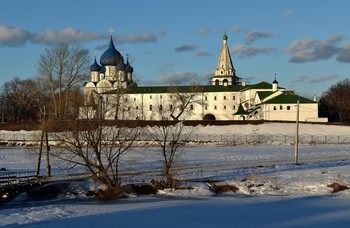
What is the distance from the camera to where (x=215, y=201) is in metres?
24.0

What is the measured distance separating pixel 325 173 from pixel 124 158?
17498 millimetres

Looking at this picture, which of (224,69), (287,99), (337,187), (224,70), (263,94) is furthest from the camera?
(224,69)

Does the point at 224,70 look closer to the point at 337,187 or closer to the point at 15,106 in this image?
→ the point at 15,106

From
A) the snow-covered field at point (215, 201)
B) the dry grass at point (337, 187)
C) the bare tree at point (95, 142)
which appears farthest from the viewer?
the dry grass at point (337, 187)

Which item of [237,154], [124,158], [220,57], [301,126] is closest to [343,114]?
[301,126]

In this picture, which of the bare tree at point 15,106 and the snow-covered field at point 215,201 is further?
the bare tree at point 15,106

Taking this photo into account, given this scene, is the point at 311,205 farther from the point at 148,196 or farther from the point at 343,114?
the point at 343,114

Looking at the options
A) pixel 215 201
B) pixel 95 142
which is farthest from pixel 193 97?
pixel 215 201

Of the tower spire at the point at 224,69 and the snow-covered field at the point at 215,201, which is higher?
the tower spire at the point at 224,69

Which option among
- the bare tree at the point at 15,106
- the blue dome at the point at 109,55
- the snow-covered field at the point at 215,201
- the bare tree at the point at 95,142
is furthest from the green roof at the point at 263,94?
the bare tree at the point at 95,142

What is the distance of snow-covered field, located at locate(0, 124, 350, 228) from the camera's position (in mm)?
18766

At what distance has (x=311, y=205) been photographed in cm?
2248

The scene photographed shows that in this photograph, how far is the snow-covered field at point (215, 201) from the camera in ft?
61.6

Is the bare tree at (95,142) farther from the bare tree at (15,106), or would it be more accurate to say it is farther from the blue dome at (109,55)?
the blue dome at (109,55)
